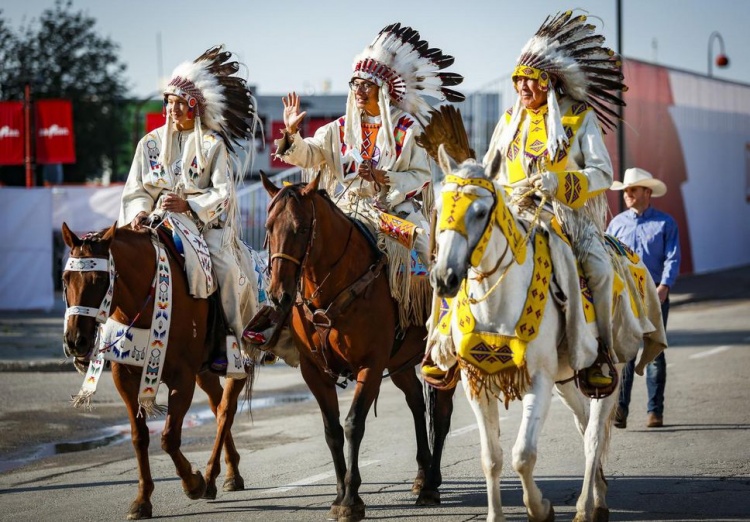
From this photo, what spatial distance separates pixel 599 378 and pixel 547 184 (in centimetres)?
123

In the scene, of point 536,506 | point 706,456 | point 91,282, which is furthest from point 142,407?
point 706,456

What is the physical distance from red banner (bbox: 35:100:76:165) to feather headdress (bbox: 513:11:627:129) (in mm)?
20088

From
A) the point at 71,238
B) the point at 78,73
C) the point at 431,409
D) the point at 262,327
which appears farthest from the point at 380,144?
the point at 78,73

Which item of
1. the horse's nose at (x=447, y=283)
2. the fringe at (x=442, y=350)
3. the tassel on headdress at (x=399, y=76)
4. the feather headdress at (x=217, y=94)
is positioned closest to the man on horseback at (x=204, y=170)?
the feather headdress at (x=217, y=94)

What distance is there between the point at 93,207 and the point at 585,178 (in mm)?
19814

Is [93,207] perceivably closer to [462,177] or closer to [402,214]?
[402,214]

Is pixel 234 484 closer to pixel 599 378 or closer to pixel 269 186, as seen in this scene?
pixel 269 186

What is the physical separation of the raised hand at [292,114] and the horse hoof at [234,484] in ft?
8.64

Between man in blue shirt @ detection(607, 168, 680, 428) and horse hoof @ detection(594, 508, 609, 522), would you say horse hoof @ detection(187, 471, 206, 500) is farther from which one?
man in blue shirt @ detection(607, 168, 680, 428)

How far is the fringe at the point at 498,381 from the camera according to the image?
21.0 feet

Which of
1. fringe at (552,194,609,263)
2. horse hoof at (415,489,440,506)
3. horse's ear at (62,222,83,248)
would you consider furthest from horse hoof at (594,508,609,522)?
horse's ear at (62,222,83,248)

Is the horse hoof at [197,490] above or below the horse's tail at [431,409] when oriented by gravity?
below

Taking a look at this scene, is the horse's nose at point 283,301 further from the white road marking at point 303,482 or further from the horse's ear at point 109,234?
the white road marking at point 303,482

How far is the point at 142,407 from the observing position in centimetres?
786
